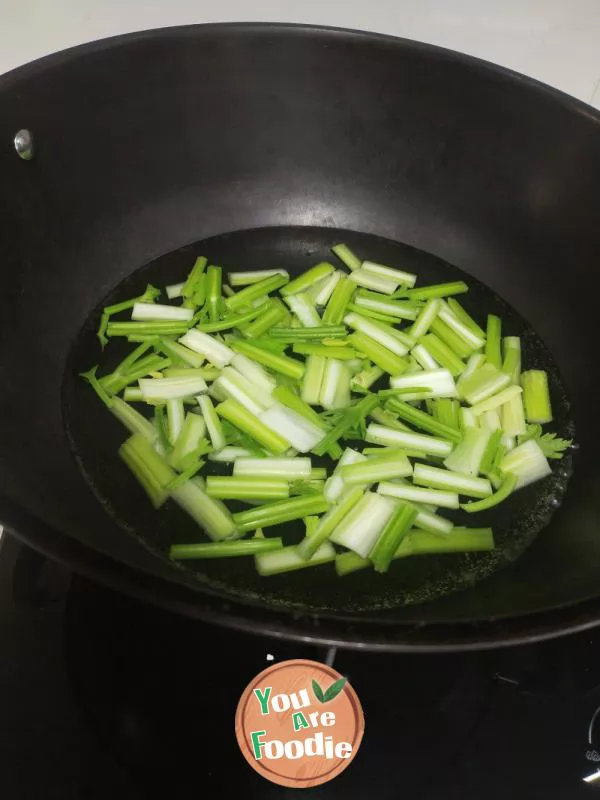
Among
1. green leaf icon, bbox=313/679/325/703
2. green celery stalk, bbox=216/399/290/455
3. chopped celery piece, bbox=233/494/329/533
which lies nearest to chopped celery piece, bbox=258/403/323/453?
green celery stalk, bbox=216/399/290/455

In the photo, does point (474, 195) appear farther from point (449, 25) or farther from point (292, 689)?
point (292, 689)

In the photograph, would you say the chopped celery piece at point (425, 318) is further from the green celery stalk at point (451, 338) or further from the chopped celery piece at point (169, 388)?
the chopped celery piece at point (169, 388)

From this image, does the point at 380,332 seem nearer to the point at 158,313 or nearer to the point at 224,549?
the point at 158,313

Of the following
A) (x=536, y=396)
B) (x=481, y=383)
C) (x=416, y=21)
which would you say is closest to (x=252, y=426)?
(x=481, y=383)

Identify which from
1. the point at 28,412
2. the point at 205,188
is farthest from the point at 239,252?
the point at 28,412

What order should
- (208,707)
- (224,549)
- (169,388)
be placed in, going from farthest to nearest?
(169,388)
(224,549)
(208,707)

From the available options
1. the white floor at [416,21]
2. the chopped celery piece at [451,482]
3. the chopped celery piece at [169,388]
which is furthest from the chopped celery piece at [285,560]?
the white floor at [416,21]

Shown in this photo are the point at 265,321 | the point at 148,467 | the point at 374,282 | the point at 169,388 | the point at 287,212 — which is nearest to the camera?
the point at 148,467

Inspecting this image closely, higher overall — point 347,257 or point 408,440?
point 347,257
